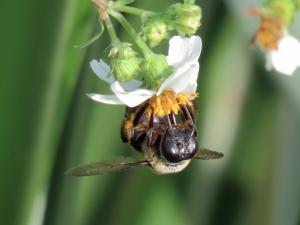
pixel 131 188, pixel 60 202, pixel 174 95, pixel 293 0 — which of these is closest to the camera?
pixel 293 0

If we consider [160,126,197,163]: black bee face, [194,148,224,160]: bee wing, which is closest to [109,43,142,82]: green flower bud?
[160,126,197,163]: black bee face

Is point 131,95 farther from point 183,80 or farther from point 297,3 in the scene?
point 297,3

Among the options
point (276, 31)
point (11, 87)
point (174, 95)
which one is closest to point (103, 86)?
point (11, 87)

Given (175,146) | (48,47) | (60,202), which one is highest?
(48,47)

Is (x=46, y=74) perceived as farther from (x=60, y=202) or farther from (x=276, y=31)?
(x=276, y=31)

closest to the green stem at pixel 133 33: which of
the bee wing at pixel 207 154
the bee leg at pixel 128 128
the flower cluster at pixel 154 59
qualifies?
the flower cluster at pixel 154 59

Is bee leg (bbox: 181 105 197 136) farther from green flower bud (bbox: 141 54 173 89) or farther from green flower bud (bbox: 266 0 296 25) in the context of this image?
green flower bud (bbox: 266 0 296 25)

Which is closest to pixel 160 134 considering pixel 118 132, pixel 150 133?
pixel 150 133

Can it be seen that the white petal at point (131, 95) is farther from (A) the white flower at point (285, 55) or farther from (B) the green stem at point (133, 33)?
(A) the white flower at point (285, 55)
